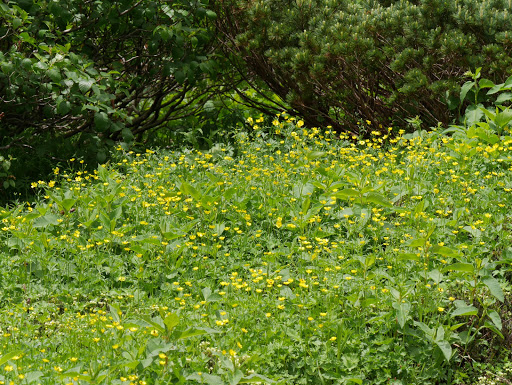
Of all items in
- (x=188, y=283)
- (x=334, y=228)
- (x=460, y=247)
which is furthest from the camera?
(x=334, y=228)

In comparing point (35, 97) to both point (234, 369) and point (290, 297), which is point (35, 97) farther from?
point (234, 369)

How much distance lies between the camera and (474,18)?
5242 millimetres

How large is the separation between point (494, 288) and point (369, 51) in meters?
2.86

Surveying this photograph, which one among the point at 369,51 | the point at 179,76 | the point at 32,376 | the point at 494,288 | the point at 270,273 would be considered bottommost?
the point at 270,273

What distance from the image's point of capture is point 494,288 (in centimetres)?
323

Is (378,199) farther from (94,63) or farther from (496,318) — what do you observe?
(94,63)

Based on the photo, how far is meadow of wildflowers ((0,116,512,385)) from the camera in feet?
9.66

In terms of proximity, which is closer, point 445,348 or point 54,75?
point 445,348

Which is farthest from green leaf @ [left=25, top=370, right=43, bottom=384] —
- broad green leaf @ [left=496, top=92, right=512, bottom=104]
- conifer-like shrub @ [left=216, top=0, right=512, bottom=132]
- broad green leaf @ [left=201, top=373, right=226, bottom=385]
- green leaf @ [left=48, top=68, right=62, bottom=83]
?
broad green leaf @ [left=496, top=92, right=512, bottom=104]

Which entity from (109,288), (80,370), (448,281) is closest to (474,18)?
(448,281)

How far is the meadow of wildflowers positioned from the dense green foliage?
2.30ft

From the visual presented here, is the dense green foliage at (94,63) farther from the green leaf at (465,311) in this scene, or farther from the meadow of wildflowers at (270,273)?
the green leaf at (465,311)

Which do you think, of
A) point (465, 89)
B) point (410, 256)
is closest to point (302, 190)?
point (410, 256)

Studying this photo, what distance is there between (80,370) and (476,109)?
4.02 meters
